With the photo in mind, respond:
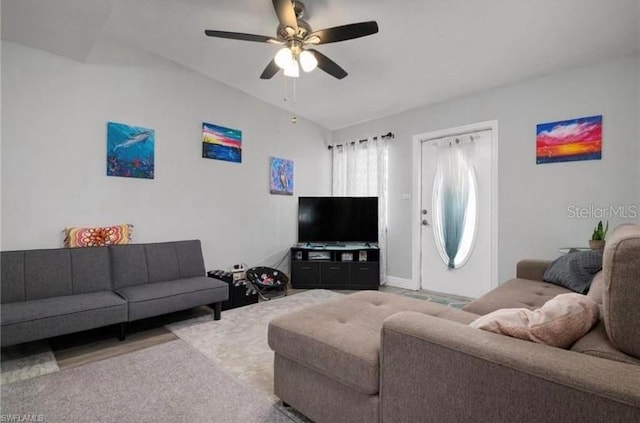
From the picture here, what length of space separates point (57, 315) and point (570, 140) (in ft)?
15.1

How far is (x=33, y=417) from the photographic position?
5.25 ft

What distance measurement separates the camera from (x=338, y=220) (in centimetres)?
457

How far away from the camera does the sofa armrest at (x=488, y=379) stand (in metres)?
0.80

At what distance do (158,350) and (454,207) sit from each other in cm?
356

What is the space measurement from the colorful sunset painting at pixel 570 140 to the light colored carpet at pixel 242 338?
3.02 meters

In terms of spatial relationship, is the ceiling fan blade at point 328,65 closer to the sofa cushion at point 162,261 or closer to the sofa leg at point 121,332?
the sofa cushion at point 162,261

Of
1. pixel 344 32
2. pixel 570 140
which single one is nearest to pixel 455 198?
pixel 570 140

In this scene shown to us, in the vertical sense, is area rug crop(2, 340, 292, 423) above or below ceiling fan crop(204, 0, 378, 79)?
below

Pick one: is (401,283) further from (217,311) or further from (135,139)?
(135,139)

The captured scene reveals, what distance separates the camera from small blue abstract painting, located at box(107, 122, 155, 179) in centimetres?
310

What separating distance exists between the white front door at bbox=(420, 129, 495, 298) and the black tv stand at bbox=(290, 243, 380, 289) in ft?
2.28

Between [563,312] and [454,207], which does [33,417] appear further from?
[454,207]

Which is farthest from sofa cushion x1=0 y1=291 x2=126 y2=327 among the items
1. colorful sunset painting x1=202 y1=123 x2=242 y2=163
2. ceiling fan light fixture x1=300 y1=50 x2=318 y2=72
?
ceiling fan light fixture x1=300 y1=50 x2=318 y2=72

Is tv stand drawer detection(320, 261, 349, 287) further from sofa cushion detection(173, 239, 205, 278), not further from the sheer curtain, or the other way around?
sofa cushion detection(173, 239, 205, 278)
